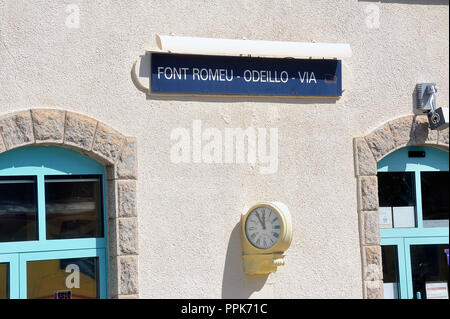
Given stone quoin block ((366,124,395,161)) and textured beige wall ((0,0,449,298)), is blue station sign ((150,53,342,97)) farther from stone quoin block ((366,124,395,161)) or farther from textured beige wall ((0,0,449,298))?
stone quoin block ((366,124,395,161))

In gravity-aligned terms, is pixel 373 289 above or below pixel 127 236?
below

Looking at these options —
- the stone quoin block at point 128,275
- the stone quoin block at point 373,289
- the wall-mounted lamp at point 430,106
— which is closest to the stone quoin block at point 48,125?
the stone quoin block at point 128,275

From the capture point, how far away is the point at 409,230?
348 inches

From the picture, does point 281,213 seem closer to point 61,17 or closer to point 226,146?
point 226,146

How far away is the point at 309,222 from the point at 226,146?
Result: 1161mm

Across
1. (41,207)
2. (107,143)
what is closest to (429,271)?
(107,143)

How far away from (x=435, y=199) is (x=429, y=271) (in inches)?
31.1

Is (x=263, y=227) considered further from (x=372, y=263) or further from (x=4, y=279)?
(x=4, y=279)

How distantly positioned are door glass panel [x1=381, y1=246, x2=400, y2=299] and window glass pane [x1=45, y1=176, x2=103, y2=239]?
10.1 ft

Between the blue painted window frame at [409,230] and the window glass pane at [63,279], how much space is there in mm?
3116
